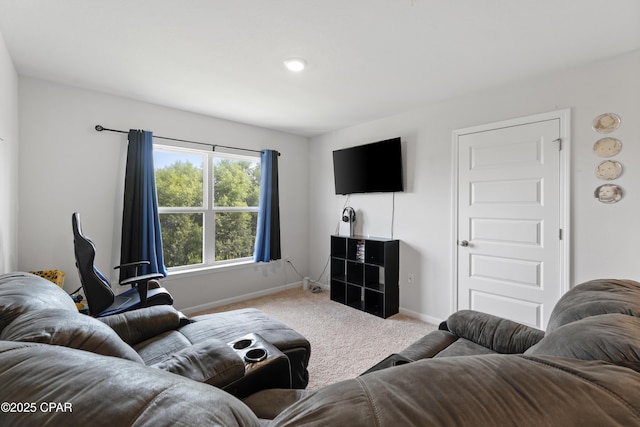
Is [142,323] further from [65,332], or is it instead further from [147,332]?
[65,332]

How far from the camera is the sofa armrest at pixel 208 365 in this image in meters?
1.07

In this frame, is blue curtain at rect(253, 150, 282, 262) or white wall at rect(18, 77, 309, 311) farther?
blue curtain at rect(253, 150, 282, 262)

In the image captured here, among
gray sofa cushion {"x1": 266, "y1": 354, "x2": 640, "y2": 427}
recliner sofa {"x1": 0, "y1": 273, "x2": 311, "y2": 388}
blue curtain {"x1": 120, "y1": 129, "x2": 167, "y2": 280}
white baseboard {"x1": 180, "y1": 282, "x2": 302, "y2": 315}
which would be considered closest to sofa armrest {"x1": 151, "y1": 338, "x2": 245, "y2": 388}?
recliner sofa {"x1": 0, "y1": 273, "x2": 311, "y2": 388}

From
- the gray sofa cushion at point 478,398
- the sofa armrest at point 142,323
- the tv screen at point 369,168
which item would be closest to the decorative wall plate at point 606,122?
the tv screen at point 369,168

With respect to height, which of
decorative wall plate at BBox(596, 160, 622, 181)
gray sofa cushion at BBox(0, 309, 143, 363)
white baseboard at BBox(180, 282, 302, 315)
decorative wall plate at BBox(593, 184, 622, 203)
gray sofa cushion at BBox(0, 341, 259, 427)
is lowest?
white baseboard at BBox(180, 282, 302, 315)

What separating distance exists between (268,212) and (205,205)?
84 centimetres

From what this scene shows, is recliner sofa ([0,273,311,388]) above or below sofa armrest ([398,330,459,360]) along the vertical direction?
above

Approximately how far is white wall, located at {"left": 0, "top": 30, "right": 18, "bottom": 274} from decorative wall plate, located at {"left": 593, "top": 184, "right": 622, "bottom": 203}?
4.31 m

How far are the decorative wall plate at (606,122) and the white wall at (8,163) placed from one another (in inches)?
168

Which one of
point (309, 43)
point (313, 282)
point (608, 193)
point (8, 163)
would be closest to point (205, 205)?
point (8, 163)

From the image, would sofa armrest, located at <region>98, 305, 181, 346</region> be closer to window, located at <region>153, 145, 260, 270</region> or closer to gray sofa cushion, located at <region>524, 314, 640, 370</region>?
window, located at <region>153, 145, 260, 270</region>

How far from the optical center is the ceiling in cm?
161

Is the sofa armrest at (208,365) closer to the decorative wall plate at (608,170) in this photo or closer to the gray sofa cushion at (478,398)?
the gray sofa cushion at (478,398)

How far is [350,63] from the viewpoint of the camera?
221 centimetres
